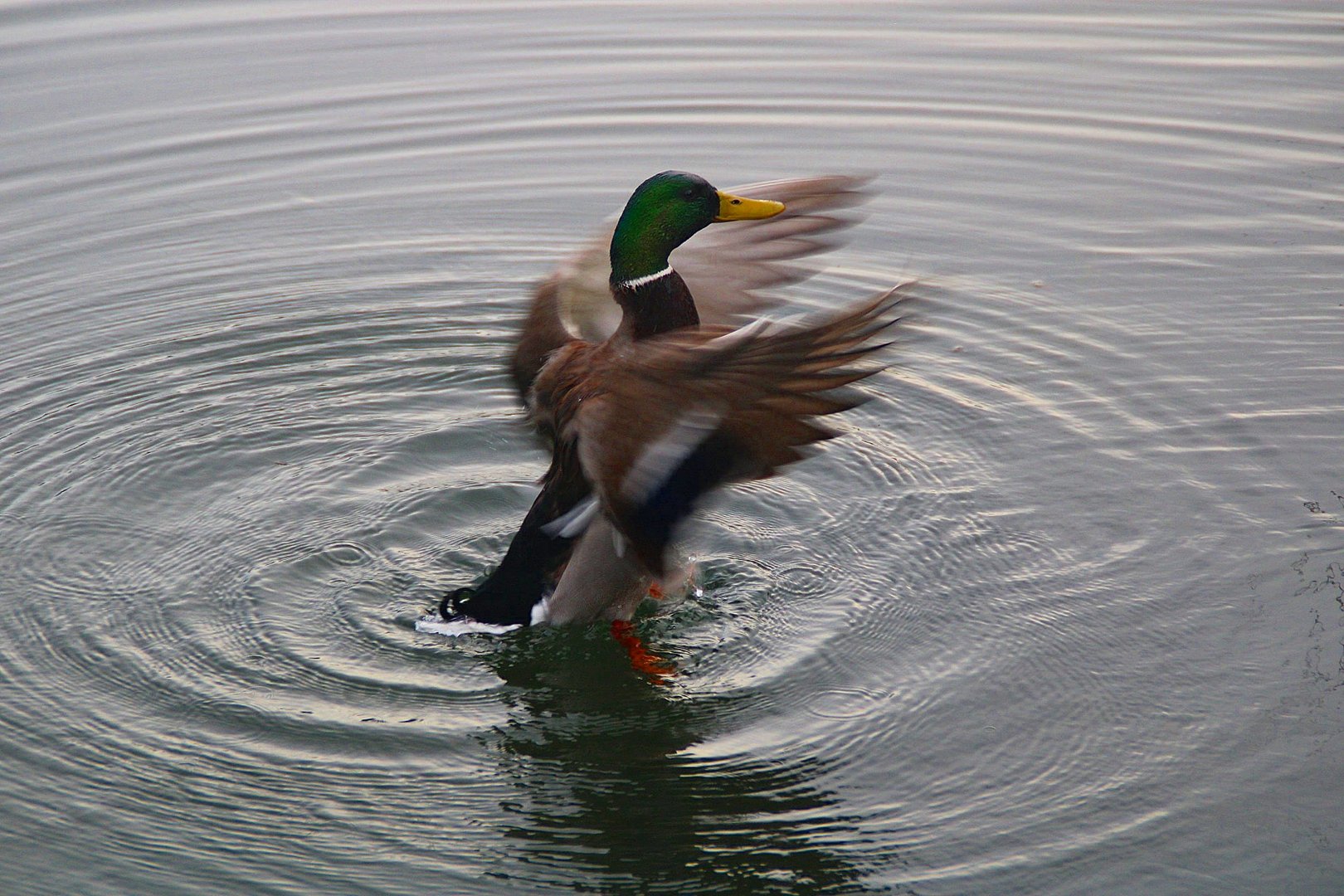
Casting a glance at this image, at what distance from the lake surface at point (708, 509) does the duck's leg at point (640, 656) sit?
5cm

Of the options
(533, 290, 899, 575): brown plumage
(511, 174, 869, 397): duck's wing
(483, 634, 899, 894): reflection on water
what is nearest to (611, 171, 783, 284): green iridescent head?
(511, 174, 869, 397): duck's wing

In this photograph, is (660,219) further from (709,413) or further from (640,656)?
(640,656)

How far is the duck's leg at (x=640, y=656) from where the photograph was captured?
4.69 m

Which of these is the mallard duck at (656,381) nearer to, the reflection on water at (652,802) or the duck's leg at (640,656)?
the duck's leg at (640,656)

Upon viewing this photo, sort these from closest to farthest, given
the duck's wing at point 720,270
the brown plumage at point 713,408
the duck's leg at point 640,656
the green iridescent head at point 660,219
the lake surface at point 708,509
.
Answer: the lake surface at point 708,509 → the brown plumage at point 713,408 → the duck's leg at point 640,656 → the green iridescent head at point 660,219 → the duck's wing at point 720,270

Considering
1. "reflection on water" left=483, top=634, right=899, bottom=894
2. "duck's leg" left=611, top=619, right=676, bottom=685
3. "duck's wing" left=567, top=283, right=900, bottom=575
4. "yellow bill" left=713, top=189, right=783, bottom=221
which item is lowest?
"reflection on water" left=483, top=634, right=899, bottom=894

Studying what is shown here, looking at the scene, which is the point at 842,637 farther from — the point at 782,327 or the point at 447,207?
the point at 447,207

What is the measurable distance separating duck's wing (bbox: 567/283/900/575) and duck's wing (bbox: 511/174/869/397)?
1.14 metres

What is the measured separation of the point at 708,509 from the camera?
4.31 metres

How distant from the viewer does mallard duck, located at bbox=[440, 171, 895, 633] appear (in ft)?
13.6

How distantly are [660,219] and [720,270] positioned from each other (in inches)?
24.8

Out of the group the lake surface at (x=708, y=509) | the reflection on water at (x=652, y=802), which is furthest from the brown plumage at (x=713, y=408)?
the reflection on water at (x=652, y=802)

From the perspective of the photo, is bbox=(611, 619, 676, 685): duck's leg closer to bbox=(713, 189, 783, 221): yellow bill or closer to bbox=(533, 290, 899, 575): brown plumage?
bbox=(533, 290, 899, 575): brown plumage

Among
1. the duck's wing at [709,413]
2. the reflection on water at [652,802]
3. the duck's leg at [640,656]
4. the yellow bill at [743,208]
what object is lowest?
the reflection on water at [652,802]
